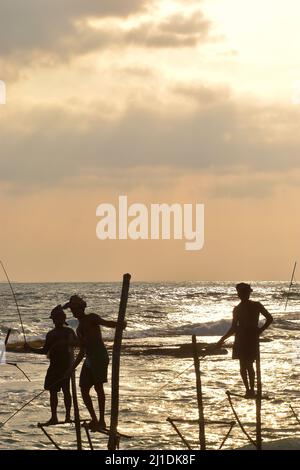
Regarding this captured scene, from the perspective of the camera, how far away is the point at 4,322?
61.1m

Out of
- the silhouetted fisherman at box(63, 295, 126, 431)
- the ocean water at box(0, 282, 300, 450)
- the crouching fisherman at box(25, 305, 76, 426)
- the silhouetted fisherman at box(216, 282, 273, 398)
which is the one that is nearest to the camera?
the silhouetted fisherman at box(63, 295, 126, 431)

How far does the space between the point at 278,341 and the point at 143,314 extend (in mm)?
27650

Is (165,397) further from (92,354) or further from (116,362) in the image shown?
(92,354)

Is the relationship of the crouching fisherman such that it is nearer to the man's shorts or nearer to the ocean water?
the man's shorts

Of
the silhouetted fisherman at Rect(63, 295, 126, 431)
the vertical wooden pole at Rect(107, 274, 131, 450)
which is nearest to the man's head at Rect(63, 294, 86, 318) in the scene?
the silhouetted fisherman at Rect(63, 295, 126, 431)

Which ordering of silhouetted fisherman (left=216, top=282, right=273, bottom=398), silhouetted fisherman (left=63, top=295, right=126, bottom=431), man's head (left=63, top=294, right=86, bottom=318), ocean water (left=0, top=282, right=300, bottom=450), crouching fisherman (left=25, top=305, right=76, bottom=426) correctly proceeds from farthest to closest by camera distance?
ocean water (left=0, top=282, right=300, bottom=450) < crouching fisherman (left=25, top=305, right=76, bottom=426) < silhouetted fisherman (left=216, top=282, right=273, bottom=398) < silhouetted fisherman (left=63, top=295, right=126, bottom=431) < man's head (left=63, top=294, right=86, bottom=318)

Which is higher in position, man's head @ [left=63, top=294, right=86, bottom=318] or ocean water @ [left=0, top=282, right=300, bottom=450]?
man's head @ [left=63, top=294, right=86, bottom=318]

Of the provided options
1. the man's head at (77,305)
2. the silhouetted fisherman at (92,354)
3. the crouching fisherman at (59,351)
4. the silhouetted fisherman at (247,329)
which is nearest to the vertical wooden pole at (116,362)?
the silhouetted fisherman at (92,354)

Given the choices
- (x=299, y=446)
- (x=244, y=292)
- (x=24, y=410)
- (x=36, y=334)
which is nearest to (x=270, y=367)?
(x=24, y=410)

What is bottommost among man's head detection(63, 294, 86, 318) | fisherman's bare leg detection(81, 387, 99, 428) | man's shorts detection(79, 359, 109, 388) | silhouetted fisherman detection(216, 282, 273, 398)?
fisherman's bare leg detection(81, 387, 99, 428)

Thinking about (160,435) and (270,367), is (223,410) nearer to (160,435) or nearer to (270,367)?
(160,435)

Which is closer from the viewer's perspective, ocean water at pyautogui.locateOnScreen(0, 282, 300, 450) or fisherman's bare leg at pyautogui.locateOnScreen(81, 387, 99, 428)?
fisherman's bare leg at pyautogui.locateOnScreen(81, 387, 99, 428)

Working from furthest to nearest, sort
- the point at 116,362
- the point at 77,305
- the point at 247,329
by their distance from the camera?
1. the point at 247,329
2. the point at 116,362
3. the point at 77,305

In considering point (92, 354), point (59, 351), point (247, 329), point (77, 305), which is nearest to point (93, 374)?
point (92, 354)
